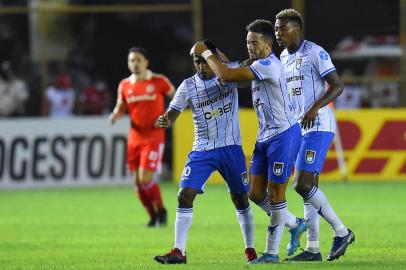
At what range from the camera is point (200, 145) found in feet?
36.6

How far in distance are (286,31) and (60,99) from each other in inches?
619

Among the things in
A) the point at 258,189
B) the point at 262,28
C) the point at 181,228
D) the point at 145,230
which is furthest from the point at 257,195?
the point at 145,230

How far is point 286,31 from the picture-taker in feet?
37.5

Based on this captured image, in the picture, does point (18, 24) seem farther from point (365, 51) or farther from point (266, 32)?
point (266, 32)

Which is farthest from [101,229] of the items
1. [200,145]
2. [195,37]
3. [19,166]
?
[195,37]

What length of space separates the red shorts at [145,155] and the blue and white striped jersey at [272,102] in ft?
18.5

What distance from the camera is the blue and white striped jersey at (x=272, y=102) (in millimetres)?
10781

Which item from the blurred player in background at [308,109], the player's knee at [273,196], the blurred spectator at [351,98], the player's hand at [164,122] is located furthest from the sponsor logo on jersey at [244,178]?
the blurred spectator at [351,98]

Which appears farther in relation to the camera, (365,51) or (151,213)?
(365,51)

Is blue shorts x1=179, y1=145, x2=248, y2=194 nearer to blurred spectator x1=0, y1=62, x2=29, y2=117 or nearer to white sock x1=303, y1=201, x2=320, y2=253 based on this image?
white sock x1=303, y1=201, x2=320, y2=253

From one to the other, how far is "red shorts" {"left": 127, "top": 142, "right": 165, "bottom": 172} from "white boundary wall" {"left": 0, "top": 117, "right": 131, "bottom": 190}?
23.3 ft

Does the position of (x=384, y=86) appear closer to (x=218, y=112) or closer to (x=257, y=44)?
(x=218, y=112)

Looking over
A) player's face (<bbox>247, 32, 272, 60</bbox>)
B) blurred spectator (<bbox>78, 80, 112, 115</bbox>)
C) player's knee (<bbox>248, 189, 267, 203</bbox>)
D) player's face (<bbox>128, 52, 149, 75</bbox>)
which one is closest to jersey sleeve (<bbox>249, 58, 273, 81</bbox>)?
player's face (<bbox>247, 32, 272, 60</bbox>)

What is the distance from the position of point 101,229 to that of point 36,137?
8.72 m
